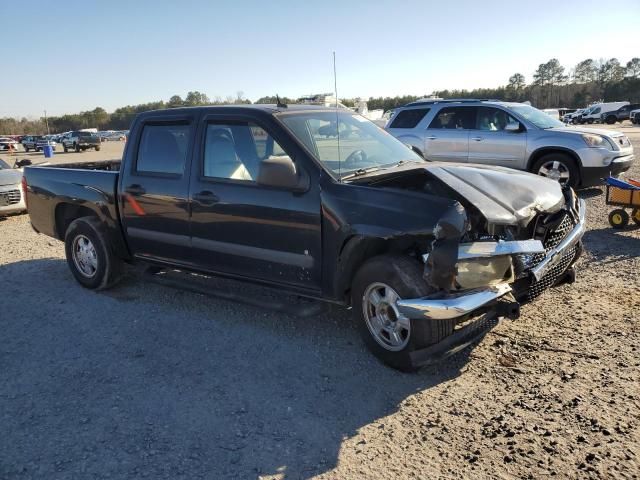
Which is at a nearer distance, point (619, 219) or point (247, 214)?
point (247, 214)

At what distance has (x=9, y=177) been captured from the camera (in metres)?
10.8

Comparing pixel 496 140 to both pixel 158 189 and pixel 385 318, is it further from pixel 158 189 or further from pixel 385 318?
pixel 385 318

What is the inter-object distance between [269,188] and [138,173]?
177 cm

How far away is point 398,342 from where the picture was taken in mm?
3801

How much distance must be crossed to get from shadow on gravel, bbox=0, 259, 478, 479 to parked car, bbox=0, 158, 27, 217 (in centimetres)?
624

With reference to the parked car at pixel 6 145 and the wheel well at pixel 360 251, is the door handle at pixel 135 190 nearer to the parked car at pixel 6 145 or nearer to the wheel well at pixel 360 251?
the wheel well at pixel 360 251

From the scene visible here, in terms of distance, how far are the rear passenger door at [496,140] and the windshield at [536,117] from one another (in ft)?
0.81

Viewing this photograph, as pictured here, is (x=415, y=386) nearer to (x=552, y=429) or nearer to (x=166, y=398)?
(x=552, y=429)

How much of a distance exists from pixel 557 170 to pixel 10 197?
1091cm

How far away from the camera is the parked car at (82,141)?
143 feet

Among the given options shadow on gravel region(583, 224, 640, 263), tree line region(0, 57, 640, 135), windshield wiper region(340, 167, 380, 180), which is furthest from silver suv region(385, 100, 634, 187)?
tree line region(0, 57, 640, 135)

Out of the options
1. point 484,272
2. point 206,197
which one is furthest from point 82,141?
point 484,272

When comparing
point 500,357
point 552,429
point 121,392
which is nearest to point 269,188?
point 121,392

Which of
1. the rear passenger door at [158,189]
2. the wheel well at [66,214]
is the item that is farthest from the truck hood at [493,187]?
the wheel well at [66,214]
